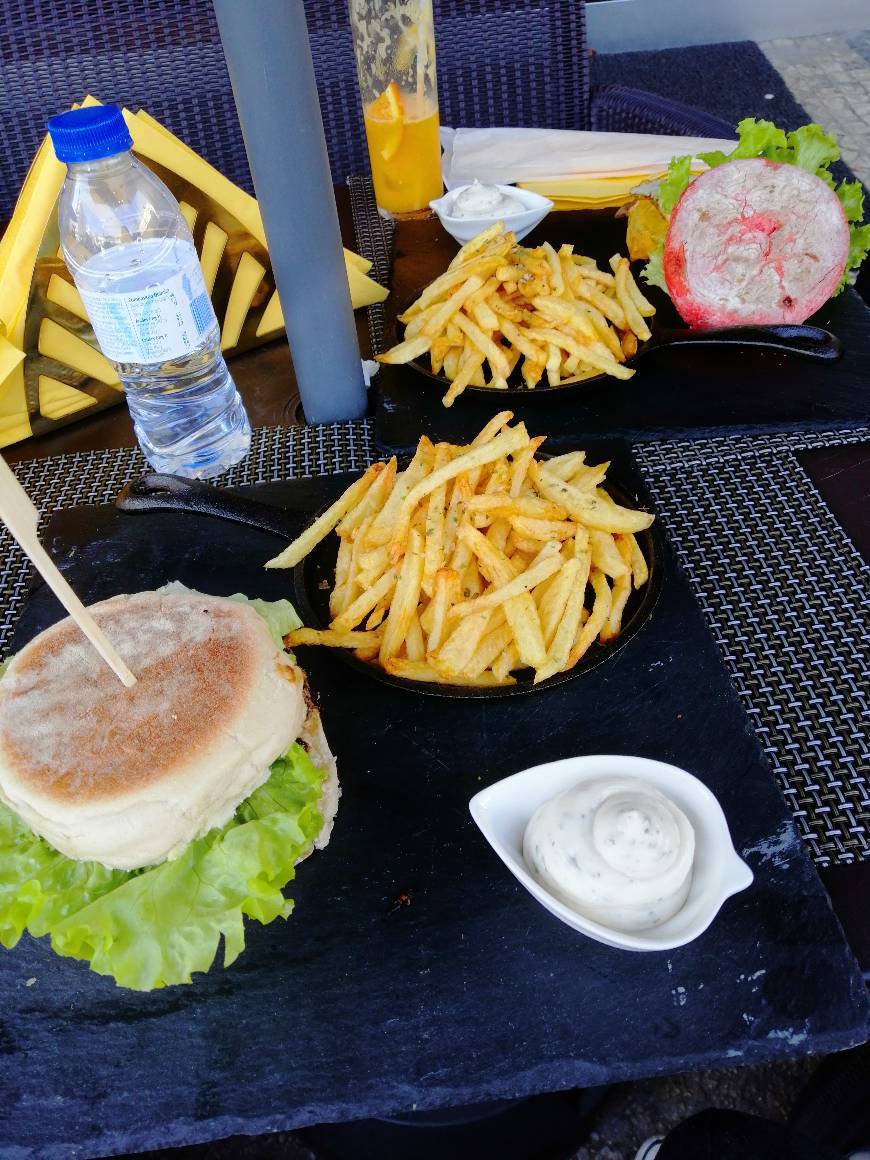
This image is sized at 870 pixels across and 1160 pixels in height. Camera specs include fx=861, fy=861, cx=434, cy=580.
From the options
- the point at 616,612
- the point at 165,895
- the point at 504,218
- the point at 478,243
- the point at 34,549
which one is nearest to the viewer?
the point at 34,549

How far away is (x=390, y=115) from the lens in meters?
2.76

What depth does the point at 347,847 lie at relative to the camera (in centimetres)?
135

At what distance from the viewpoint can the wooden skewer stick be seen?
0.98 m

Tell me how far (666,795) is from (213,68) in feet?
11.0

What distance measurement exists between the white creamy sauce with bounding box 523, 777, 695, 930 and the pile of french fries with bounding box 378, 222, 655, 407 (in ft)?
3.93

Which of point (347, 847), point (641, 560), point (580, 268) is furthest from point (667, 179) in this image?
point (347, 847)

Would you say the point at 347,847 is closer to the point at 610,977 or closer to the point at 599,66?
the point at 610,977

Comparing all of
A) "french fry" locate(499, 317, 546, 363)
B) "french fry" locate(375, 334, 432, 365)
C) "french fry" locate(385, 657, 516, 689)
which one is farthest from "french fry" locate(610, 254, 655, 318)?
"french fry" locate(385, 657, 516, 689)

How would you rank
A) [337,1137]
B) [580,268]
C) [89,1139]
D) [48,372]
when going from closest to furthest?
[89,1139], [337,1137], [48,372], [580,268]

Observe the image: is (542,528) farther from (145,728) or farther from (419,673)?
(145,728)

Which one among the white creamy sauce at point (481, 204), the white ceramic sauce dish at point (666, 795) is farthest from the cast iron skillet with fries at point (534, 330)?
the white ceramic sauce dish at point (666, 795)

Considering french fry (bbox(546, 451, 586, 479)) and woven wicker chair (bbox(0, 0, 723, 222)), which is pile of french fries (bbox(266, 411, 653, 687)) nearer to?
french fry (bbox(546, 451, 586, 479))

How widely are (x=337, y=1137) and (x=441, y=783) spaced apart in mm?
988

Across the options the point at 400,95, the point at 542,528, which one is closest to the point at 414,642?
the point at 542,528
